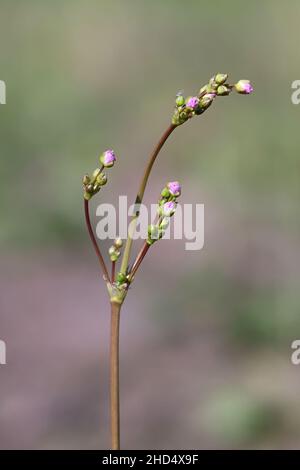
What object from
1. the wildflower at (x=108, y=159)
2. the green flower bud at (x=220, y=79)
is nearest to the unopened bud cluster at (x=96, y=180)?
the wildflower at (x=108, y=159)

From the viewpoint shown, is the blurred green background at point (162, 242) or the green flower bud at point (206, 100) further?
the blurred green background at point (162, 242)

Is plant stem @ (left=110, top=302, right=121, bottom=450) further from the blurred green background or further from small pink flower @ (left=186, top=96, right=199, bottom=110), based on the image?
the blurred green background

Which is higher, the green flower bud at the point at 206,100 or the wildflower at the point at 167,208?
the green flower bud at the point at 206,100

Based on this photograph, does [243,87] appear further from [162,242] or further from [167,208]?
[162,242]

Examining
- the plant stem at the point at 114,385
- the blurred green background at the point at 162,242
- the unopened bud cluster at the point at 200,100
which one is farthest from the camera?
the blurred green background at the point at 162,242

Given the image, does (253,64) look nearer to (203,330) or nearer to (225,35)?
(225,35)

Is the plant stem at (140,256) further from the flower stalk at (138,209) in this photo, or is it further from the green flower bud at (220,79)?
the green flower bud at (220,79)

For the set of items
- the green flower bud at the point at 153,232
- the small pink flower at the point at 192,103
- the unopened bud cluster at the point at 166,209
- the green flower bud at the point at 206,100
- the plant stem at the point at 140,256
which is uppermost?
the green flower bud at the point at 206,100
